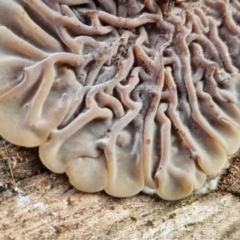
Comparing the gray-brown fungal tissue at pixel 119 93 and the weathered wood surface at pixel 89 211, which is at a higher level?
the gray-brown fungal tissue at pixel 119 93

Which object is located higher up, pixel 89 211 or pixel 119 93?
pixel 119 93

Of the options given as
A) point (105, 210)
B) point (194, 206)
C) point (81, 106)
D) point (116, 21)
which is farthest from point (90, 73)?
point (194, 206)

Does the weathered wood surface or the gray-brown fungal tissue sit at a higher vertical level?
the gray-brown fungal tissue

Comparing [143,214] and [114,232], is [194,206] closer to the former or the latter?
[143,214]
